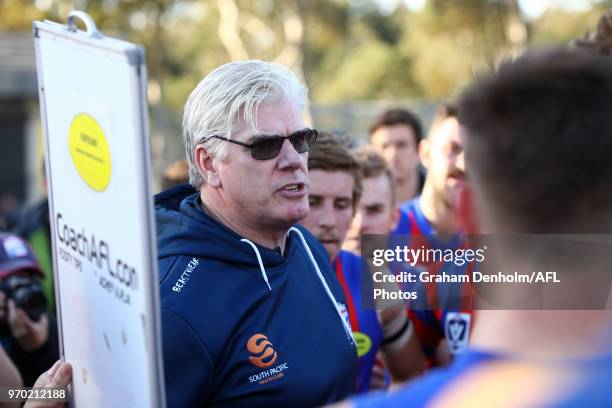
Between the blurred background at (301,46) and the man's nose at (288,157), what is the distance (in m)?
6.61

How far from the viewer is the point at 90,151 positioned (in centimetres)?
195

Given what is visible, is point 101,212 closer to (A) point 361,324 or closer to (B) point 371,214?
(A) point 361,324

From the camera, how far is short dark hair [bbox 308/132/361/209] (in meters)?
3.58

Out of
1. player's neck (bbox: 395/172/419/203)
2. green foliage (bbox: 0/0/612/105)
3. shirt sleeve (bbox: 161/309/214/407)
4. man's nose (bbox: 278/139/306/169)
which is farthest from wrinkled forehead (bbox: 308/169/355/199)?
green foliage (bbox: 0/0/612/105)

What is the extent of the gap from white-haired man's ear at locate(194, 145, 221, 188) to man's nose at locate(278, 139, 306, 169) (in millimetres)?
197

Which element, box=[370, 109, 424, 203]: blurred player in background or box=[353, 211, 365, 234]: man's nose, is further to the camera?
box=[370, 109, 424, 203]: blurred player in background

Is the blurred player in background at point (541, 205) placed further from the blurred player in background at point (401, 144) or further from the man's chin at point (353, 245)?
the blurred player in background at point (401, 144)

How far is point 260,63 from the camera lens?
2.50 meters

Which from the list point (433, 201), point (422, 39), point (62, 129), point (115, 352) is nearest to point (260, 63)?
point (62, 129)

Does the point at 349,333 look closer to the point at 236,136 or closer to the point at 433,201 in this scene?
the point at 236,136

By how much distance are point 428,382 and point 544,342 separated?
18cm

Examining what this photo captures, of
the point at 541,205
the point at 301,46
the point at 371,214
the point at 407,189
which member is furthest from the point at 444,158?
the point at 301,46

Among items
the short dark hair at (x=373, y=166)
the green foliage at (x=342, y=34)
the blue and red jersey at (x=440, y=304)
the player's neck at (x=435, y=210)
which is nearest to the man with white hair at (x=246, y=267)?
the blue and red jersey at (x=440, y=304)

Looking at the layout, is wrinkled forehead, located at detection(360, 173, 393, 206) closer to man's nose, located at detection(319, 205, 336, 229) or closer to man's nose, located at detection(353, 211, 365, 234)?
man's nose, located at detection(353, 211, 365, 234)
